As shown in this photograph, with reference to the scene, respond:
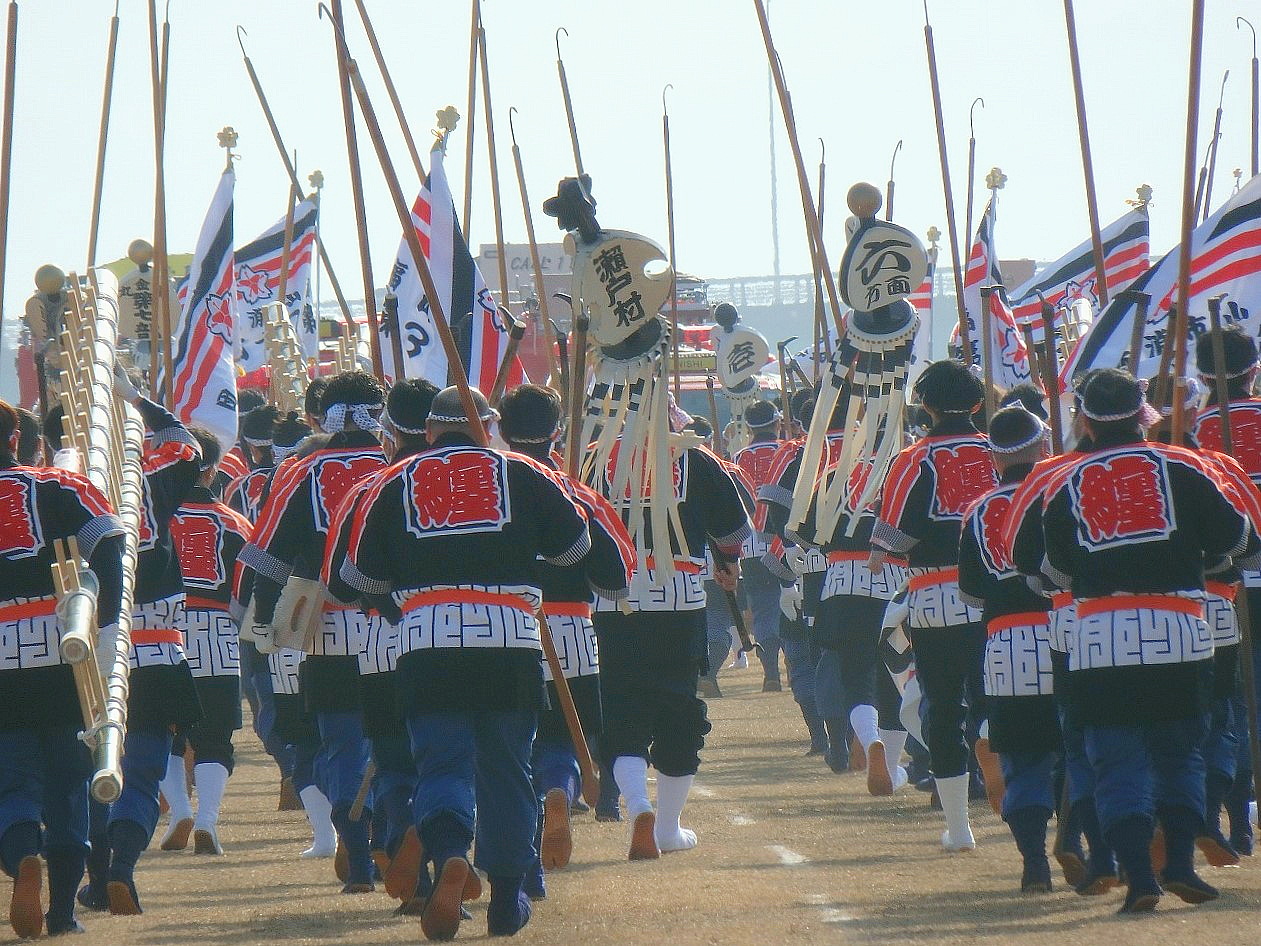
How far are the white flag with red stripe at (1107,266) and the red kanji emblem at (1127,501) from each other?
7.84 m

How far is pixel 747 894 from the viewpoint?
7.05 meters

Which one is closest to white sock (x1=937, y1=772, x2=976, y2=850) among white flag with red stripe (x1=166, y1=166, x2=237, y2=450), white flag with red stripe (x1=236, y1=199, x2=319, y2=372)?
white flag with red stripe (x1=166, y1=166, x2=237, y2=450)

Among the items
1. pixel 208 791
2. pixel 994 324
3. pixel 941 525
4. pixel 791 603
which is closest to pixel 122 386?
pixel 208 791

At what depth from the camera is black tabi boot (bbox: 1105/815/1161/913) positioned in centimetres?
625

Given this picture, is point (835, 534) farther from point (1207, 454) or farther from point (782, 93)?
point (1207, 454)

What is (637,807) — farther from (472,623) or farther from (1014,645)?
(472,623)

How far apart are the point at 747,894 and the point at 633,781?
1.35 metres

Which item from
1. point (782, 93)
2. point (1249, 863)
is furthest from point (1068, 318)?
point (1249, 863)

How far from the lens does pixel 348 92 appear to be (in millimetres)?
7832

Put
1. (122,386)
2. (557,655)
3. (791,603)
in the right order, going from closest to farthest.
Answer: (122,386) → (557,655) → (791,603)

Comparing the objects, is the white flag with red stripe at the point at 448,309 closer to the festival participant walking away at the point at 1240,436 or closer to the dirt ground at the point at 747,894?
the dirt ground at the point at 747,894

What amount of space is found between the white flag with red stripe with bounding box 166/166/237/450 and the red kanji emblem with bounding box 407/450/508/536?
5.78m

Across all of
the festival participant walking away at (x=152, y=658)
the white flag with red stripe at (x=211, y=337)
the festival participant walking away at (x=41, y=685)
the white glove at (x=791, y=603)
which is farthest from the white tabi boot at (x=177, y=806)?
the white glove at (x=791, y=603)

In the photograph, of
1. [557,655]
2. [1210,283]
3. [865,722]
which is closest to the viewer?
[557,655]
